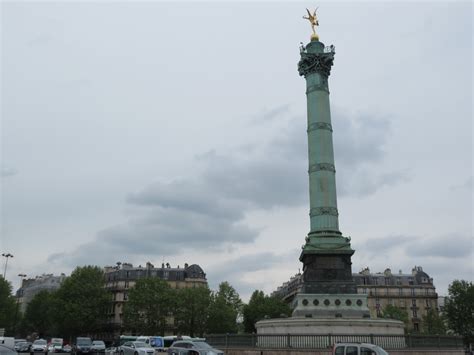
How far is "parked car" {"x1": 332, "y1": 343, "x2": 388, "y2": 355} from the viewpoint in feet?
62.7

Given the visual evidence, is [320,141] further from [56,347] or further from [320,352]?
[56,347]

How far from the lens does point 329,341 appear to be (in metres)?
28.0

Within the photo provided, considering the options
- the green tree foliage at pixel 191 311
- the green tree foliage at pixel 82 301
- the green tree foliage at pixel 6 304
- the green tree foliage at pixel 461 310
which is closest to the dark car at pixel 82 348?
the green tree foliage at pixel 191 311

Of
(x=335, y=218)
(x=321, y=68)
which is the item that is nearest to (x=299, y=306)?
(x=335, y=218)

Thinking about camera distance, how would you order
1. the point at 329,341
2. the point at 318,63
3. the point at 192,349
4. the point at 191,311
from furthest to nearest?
the point at 191,311
the point at 318,63
the point at 329,341
the point at 192,349

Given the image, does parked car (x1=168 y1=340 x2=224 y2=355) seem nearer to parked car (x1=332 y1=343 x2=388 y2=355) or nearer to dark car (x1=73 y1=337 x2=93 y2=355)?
parked car (x1=332 y1=343 x2=388 y2=355)

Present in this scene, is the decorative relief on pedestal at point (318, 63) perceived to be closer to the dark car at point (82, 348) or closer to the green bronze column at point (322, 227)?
the green bronze column at point (322, 227)

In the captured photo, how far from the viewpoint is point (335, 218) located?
40750mm

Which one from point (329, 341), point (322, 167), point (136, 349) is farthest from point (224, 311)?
point (329, 341)

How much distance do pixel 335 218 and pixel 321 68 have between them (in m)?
14.8

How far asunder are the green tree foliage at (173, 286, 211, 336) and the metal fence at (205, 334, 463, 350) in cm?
5047

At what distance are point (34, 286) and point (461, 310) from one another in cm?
12013

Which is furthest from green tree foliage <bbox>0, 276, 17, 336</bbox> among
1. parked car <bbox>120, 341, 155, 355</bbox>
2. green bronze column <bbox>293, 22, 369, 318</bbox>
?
green bronze column <bbox>293, 22, 369, 318</bbox>

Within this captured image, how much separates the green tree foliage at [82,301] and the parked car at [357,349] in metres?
68.9
